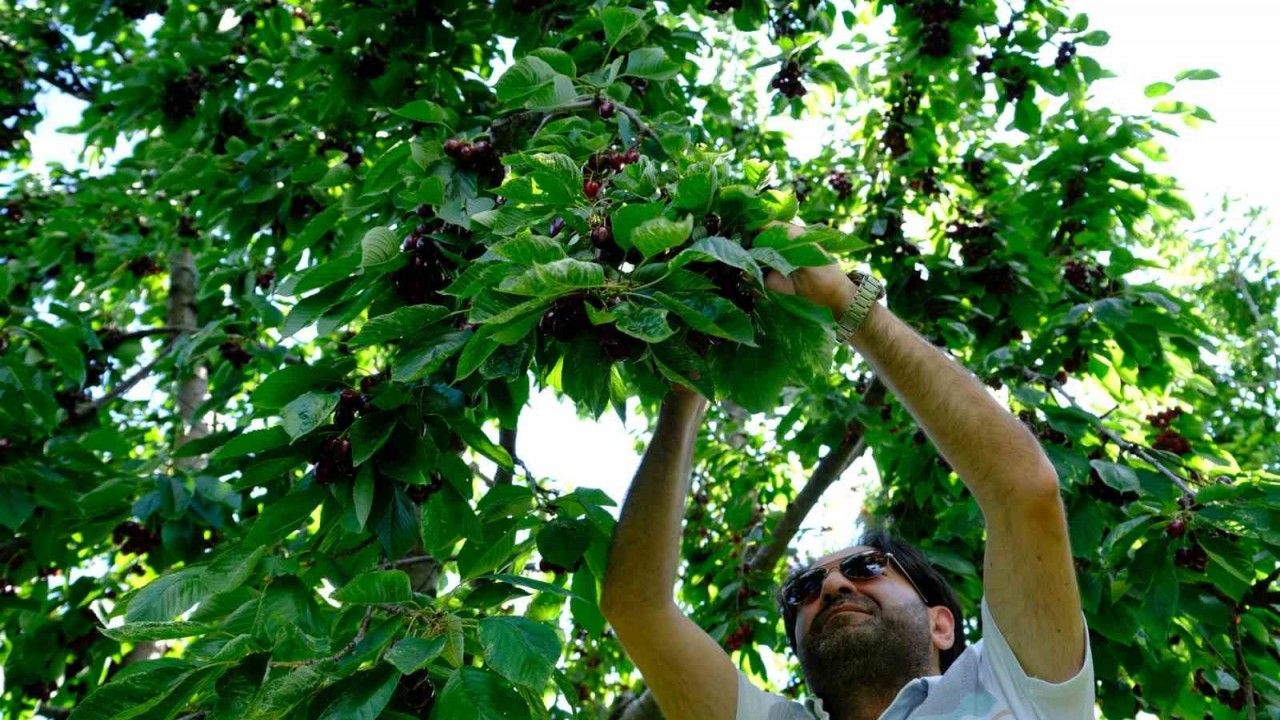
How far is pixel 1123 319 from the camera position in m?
4.26

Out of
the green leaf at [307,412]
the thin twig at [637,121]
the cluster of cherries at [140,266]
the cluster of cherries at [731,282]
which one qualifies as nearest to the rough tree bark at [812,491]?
the thin twig at [637,121]

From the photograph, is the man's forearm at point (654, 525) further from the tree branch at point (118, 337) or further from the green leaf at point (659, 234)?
the tree branch at point (118, 337)

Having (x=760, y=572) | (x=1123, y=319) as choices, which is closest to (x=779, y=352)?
(x=1123, y=319)

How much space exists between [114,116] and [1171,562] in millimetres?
4733

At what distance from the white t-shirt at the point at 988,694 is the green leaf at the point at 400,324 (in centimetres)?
116

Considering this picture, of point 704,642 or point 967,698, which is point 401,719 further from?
point 967,698

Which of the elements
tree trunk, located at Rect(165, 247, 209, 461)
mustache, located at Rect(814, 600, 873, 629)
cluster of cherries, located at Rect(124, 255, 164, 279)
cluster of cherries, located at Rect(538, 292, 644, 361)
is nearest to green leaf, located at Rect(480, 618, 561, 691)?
cluster of cherries, located at Rect(538, 292, 644, 361)

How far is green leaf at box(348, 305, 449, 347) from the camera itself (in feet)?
7.00

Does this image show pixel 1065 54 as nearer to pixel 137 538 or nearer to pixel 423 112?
pixel 423 112

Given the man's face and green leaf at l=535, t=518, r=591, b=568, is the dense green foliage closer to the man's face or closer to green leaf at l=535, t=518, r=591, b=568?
green leaf at l=535, t=518, r=591, b=568

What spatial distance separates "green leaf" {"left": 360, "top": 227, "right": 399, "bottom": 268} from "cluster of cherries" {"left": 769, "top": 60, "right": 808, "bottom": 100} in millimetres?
2812

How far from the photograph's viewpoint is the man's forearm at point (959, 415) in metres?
2.15

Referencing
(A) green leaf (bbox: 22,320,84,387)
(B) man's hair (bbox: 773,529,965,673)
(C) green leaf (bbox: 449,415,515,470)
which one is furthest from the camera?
(A) green leaf (bbox: 22,320,84,387)

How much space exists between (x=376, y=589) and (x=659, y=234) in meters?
0.81
